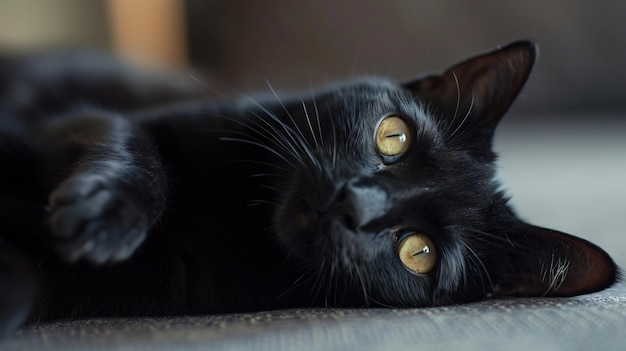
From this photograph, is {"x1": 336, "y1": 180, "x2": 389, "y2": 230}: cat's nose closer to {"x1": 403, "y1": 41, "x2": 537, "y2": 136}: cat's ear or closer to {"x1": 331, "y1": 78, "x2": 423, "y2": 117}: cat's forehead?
{"x1": 331, "y1": 78, "x2": 423, "y2": 117}: cat's forehead

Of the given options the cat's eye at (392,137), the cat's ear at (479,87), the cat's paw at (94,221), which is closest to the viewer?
the cat's paw at (94,221)

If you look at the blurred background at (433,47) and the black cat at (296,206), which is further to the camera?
the blurred background at (433,47)

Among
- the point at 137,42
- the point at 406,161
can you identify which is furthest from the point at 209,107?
the point at 137,42

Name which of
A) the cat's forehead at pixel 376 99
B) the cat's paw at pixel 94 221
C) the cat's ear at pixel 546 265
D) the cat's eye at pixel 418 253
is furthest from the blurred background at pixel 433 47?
the cat's paw at pixel 94 221

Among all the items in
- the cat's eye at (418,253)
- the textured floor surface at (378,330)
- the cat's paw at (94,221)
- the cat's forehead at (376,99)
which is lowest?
the textured floor surface at (378,330)

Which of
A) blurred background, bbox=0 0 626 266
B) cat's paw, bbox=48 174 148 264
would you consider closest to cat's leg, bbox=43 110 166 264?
cat's paw, bbox=48 174 148 264

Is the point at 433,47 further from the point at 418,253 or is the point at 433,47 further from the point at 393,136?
the point at 418,253

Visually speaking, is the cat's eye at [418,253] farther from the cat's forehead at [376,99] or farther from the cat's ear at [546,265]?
the cat's forehead at [376,99]
